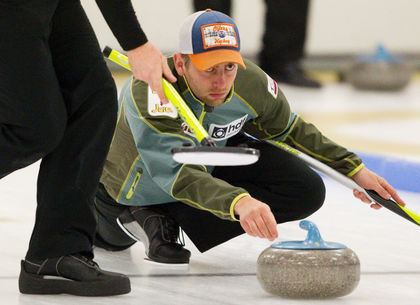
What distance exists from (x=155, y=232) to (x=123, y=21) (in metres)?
0.99

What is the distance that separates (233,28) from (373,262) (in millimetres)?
851

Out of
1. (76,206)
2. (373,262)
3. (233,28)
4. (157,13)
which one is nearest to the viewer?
(76,206)

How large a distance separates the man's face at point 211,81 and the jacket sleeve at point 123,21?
56 centimetres

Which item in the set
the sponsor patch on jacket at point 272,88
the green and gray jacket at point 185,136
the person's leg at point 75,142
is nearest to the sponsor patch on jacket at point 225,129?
the green and gray jacket at point 185,136

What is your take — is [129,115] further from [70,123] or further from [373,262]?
[373,262]

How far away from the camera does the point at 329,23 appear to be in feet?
33.7

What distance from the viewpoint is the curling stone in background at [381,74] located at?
30.3ft

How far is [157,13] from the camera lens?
9617 mm

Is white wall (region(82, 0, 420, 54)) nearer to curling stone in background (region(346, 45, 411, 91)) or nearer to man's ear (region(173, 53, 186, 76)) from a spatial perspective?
curling stone in background (region(346, 45, 411, 91))

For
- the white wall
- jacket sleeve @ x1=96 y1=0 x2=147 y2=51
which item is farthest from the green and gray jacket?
the white wall

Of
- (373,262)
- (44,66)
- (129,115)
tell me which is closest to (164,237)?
(129,115)

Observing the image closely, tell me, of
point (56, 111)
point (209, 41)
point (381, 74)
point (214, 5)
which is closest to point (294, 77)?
point (381, 74)

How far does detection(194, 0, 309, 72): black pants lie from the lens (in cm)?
873

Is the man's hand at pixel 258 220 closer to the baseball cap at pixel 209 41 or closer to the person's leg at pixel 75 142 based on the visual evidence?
the person's leg at pixel 75 142
